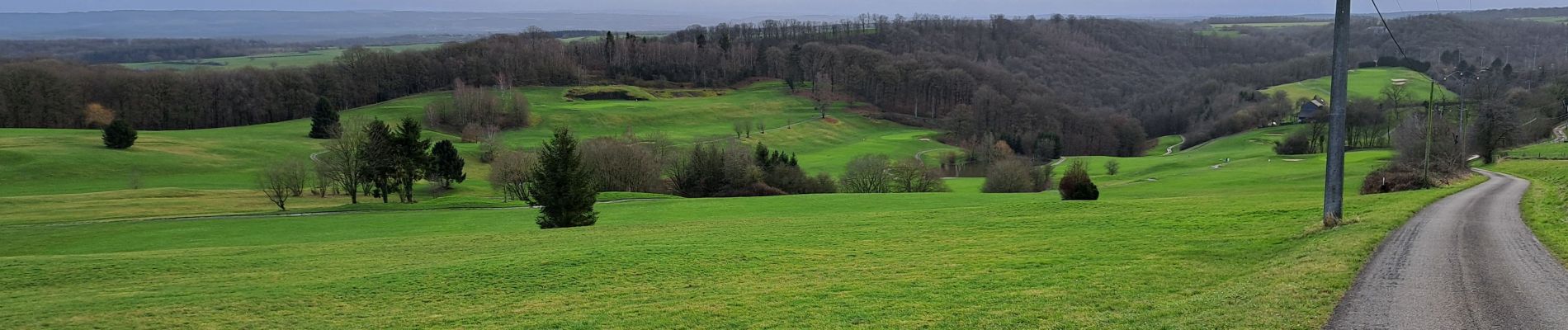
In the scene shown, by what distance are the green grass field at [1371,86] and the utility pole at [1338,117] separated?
133 metres

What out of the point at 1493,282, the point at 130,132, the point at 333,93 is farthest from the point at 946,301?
the point at 333,93

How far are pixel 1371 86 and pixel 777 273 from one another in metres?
167

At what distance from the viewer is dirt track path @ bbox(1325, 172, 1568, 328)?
10.7 meters

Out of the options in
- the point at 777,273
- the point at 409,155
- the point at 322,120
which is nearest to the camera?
the point at 777,273

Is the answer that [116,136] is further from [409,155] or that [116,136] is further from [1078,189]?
[1078,189]

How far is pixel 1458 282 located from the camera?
12609mm

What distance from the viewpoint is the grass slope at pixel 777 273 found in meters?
13.3

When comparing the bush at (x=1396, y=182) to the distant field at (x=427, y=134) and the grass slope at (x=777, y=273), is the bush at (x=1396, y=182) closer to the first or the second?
the grass slope at (x=777, y=273)

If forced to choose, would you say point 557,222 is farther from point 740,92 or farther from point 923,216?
point 740,92

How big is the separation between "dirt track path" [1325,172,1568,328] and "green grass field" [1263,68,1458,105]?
443 feet

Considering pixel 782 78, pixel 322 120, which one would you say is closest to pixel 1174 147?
pixel 782 78

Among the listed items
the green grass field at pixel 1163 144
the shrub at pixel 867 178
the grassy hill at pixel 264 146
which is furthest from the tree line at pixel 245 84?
the green grass field at pixel 1163 144

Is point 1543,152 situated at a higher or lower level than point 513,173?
higher

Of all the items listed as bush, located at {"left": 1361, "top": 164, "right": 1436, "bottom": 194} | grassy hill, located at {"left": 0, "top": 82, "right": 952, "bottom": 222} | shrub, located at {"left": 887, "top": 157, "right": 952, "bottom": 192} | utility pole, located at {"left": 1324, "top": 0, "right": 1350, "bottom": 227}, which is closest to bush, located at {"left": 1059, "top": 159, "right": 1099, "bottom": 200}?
bush, located at {"left": 1361, "top": 164, "right": 1436, "bottom": 194}
